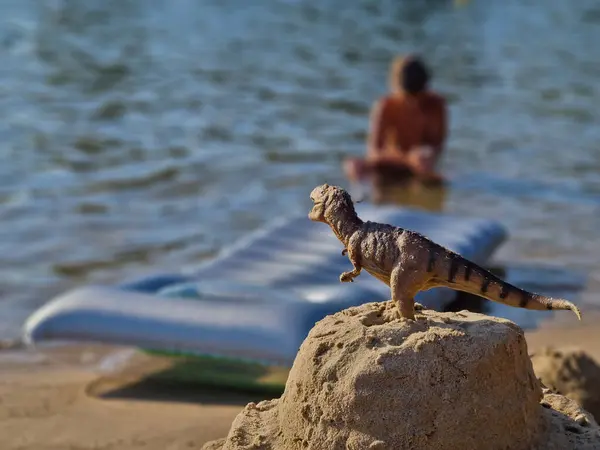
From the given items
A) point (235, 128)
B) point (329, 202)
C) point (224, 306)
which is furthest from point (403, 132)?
point (329, 202)

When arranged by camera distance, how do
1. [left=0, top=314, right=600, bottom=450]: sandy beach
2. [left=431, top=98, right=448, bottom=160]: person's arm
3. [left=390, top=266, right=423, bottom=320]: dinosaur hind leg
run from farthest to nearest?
[left=431, top=98, right=448, bottom=160]: person's arm, [left=0, top=314, right=600, bottom=450]: sandy beach, [left=390, top=266, right=423, bottom=320]: dinosaur hind leg

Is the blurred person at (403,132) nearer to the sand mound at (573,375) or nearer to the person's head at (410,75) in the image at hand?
the person's head at (410,75)

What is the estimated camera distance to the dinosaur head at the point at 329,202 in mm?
3197

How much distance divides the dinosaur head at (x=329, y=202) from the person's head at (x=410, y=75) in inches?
259

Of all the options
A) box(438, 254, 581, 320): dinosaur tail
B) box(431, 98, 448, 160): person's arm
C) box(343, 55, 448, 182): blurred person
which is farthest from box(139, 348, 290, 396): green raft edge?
box(431, 98, 448, 160): person's arm

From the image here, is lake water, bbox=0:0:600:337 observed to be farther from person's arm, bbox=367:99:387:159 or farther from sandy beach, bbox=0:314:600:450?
sandy beach, bbox=0:314:600:450

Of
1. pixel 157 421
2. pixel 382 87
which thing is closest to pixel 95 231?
pixel 157 421

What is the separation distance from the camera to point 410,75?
9.73 m

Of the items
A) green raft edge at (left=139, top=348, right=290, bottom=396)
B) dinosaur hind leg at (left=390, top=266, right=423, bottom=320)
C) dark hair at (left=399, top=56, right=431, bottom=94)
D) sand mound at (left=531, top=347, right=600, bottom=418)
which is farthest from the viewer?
dark hair at (left=399, top=56, right=431, bottom=94)

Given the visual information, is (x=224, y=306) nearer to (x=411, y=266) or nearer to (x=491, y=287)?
(x=411, y=266)

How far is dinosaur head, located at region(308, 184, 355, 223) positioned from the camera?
10.5ft

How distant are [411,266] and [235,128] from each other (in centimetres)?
997

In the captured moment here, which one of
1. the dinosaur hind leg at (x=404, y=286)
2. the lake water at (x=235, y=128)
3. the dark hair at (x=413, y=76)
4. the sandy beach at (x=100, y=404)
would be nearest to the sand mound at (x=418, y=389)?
the dinosaur hind leg at (x=404, y=286)

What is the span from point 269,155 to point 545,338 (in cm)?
582
